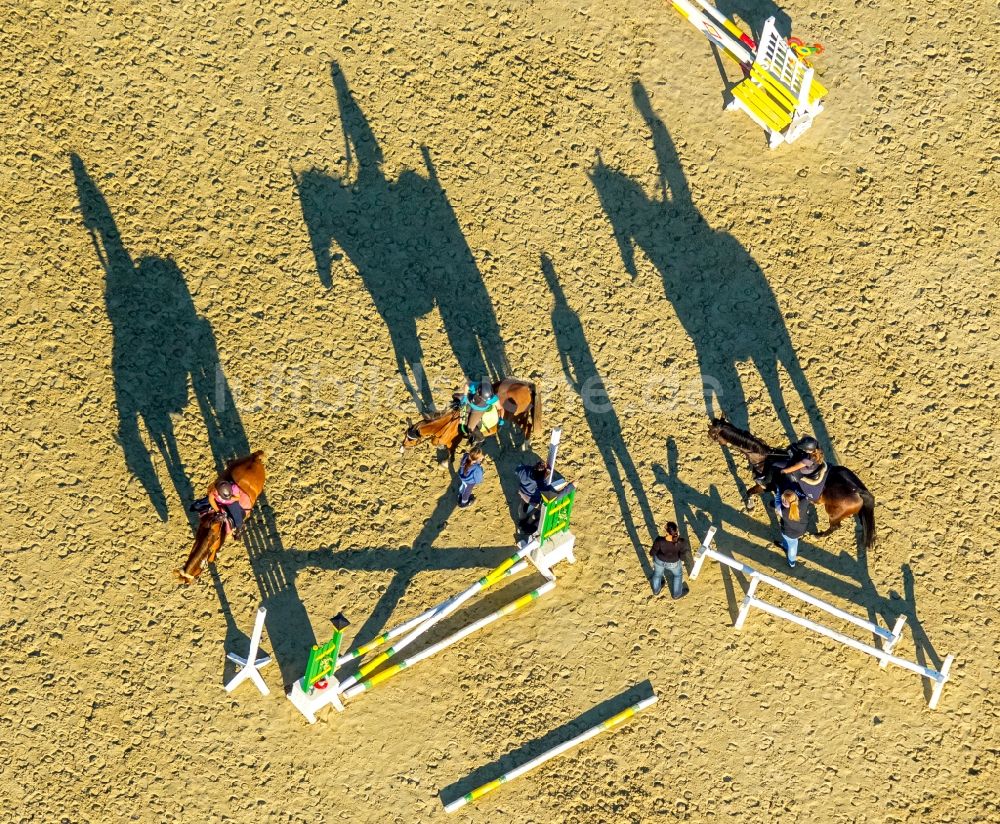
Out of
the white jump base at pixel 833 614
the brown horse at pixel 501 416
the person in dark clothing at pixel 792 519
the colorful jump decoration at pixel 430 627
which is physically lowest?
the white jump base at pixel 833 614

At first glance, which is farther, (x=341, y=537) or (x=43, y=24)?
(x=43, y=24)

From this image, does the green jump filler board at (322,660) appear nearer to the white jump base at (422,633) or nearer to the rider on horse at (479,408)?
the white jump base at (422,633)

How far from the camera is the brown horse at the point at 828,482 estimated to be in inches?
534

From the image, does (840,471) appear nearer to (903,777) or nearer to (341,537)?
(903,777)

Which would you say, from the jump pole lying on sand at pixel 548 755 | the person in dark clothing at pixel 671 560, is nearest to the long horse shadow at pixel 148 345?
the jump pole lying on sand at pixel 548 755

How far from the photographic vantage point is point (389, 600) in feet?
46.6

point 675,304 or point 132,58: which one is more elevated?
point 132,58

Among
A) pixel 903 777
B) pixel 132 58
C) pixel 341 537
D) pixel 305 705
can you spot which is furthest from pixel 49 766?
pixel 903 777

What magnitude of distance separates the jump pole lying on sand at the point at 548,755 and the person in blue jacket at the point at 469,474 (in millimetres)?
3042

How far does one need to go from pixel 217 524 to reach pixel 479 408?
3319mm

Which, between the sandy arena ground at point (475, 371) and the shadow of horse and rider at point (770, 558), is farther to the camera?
the shadow of horse and rider at point (770, 558)

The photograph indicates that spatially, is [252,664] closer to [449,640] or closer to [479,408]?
[449,640]

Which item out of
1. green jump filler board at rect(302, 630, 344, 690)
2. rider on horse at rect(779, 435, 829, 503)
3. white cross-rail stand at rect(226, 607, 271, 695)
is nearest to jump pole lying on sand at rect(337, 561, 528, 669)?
green jump filler board at rect(302, 630, 344, 690)

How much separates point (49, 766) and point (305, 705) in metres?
3.18
